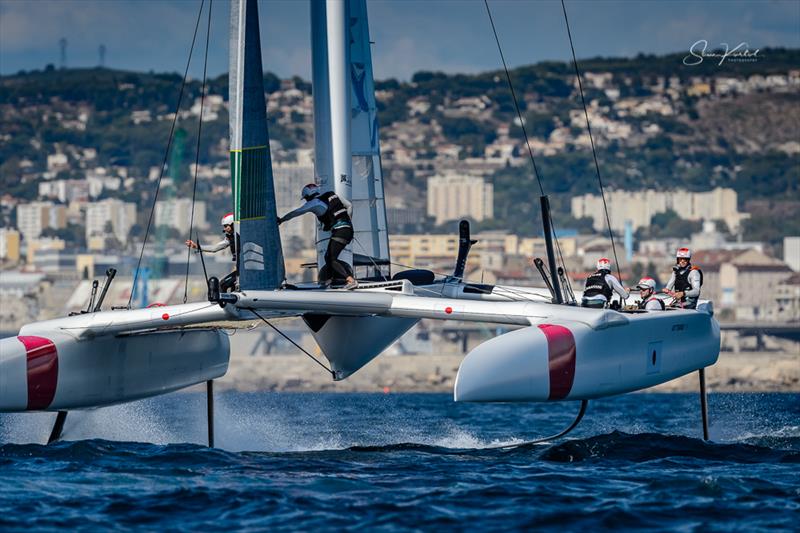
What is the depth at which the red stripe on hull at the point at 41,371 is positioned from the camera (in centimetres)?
877

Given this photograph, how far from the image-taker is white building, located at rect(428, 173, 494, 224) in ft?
319

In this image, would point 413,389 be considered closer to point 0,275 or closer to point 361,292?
point 0,275

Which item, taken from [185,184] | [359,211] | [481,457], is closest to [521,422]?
[359,211]

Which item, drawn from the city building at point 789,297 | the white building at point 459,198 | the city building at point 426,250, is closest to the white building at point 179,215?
the white building at point 459,198

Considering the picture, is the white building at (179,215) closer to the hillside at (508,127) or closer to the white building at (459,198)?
the hillside at (508,127)

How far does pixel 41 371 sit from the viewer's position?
8.81 m

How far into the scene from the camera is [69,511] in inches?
264

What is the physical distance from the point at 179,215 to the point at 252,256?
90.8 metres

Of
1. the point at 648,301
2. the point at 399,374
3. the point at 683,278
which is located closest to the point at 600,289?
the point at 648,301

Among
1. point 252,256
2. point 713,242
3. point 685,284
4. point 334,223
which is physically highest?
point 334,223

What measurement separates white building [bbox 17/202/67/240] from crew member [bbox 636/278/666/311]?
87821 millimetres

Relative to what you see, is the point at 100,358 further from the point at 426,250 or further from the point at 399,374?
the point at 426,250

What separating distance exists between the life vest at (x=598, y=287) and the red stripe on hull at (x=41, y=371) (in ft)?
10.7

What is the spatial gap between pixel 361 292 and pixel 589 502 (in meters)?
2.13
